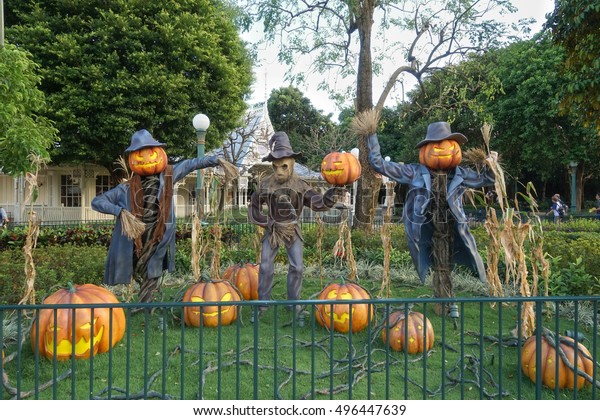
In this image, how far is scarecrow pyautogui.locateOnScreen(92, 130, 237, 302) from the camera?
198 inches

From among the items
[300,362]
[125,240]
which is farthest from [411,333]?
[125,240]

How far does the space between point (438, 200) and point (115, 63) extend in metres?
13.8

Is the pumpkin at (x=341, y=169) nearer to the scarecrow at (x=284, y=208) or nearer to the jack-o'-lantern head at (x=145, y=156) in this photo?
the scarecrow at (x=284, y=208)

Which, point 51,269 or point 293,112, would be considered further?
point 293,112

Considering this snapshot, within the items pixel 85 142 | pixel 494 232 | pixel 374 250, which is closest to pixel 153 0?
pixel 85 142

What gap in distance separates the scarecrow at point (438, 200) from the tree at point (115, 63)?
12333mm

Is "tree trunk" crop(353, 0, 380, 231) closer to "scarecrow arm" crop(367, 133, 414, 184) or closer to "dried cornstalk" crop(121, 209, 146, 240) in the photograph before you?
"scarecrow arm" crop(367, 133, 414, 184)

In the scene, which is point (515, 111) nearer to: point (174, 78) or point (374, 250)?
point (174, 78)

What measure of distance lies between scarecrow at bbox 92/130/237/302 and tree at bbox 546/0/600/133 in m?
8.13

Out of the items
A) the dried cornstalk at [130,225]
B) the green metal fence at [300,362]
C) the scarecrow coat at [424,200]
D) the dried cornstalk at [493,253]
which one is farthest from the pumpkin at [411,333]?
the dried cornstalk at [130,225]

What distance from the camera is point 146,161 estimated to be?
502 cm

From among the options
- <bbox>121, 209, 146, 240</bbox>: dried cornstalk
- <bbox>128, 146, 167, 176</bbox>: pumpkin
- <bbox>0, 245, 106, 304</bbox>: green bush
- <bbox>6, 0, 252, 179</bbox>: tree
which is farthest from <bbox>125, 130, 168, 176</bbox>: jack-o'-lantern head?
<bbox>6, 0, 252, 179</bbox>: tree

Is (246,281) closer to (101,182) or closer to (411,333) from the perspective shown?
(411,333)

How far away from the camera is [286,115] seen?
3478 cm
